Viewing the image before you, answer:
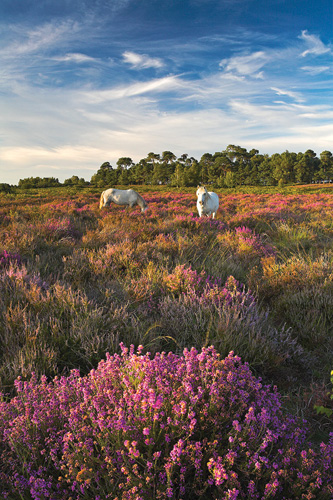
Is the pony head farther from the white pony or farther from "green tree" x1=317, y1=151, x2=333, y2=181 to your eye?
"green tree" x1=317, y1=151, x2=333, y2=181

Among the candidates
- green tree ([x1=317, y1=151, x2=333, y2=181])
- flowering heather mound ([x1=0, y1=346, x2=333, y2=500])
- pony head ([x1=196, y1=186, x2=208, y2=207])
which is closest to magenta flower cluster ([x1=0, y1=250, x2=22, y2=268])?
flowering heather mound ([x1=0, y1=346, x2=333, y2=500])

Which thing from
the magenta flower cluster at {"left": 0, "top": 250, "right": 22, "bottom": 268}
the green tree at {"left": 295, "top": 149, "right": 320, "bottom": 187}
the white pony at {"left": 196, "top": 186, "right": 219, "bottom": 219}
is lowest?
the magenta flower cluster at {"left": 0, "top": 250, "right": 22, "bottom": 268}

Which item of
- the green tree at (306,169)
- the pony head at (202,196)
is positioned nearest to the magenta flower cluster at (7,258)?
the pony head at (202,196)

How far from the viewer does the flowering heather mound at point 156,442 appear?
1187 millimetres

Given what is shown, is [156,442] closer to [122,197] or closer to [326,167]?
[122,197]

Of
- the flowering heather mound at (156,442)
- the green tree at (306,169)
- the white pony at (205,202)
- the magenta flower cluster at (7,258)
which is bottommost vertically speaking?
the flowering heather mound at (156,442)

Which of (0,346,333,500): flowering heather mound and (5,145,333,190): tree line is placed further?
A: (5,145,333,190): tree line

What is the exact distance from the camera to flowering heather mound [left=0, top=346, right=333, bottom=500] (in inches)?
46.7

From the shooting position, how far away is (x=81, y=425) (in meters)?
1.41

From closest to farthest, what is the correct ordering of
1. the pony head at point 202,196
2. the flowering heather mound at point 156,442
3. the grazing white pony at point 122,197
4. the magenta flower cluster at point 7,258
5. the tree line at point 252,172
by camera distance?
1. the flowering heather mound at point 156,442
2. the magenta flower cluster at point 7,258
3. the pony head at point 202,196
4. the grazing white pony at point 122,197
5. the tree line at point 252,172

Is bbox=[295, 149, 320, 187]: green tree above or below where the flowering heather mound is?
above

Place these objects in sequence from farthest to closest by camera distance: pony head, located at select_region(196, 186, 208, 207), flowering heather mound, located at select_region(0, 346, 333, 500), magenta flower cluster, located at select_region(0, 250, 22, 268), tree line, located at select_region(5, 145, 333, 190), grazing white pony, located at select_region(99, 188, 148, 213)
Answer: tree line, located at select_region(5, 145, 333, 190)
grazing white pony, located at select_region(99, 188, 148, 213)
pony head, located at select_region(196, 186, 208, 207)
magenta flower cluster, located at select_region(0, 250, 22, 268)
flowering heather mound, located at select_region(0, 346, 333, 500)

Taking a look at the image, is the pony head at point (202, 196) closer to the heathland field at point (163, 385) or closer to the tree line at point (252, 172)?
the heathland field at point (163, 385)

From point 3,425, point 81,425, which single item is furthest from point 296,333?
point 3,425
